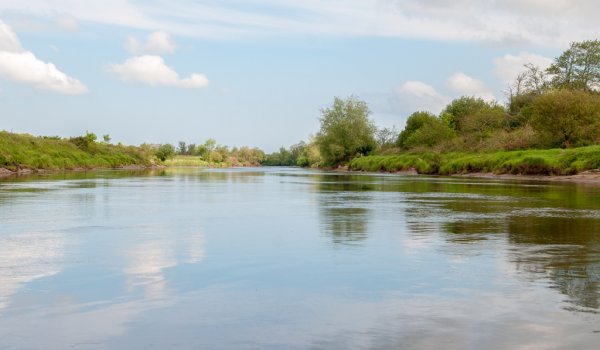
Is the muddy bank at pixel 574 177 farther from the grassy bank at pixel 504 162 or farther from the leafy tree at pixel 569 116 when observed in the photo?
the leafy tree at pixel 569 116

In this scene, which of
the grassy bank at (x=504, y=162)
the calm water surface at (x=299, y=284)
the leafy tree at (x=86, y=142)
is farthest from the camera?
the leafy tree at (x=86, y=142)

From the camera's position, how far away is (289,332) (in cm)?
703

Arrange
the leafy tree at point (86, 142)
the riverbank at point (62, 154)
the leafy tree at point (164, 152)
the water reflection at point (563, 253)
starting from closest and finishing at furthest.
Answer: the water reflection at point (563, 253) < the riverbank at point (62, 154) < the leafy tree at point (86, 142) < the leafy tree at point (164, 152)

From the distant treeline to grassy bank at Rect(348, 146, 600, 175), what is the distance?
0.78 feet

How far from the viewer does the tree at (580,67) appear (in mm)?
95500

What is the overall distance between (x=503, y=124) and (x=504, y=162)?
2894cm

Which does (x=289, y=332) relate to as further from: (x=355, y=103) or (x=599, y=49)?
(x=355, y=103)

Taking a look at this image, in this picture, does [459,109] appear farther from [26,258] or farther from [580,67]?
[26,258]

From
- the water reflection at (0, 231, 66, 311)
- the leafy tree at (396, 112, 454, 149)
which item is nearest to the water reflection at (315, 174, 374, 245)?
the water reflection at (0, 231, 66, 311)

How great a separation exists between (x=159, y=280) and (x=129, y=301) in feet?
4.57

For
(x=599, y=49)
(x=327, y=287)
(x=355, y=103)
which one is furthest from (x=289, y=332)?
(x=355, y=103)

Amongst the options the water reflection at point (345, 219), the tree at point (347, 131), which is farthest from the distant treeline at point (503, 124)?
the water reflection at point (345, 219)

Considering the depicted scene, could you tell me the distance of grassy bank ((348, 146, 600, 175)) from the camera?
55.6 metres

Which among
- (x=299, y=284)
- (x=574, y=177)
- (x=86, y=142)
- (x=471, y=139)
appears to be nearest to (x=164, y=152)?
(x=86, y=142)
